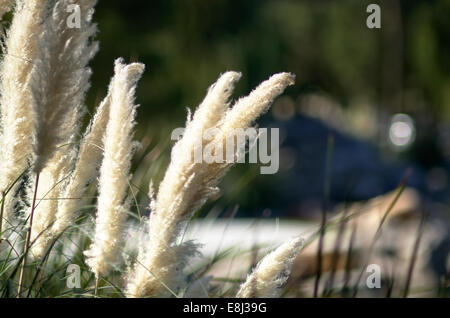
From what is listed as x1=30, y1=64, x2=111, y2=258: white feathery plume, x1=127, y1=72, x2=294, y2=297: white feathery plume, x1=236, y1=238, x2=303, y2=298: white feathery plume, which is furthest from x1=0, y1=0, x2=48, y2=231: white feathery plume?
x1=236, y1=238, x2=303, y2=298: white feathery plume

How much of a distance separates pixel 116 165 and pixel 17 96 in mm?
283

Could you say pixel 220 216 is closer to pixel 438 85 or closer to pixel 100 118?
pixel 100 118

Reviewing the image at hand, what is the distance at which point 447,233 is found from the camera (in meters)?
4.80

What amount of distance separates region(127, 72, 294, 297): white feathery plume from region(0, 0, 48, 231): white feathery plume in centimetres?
36

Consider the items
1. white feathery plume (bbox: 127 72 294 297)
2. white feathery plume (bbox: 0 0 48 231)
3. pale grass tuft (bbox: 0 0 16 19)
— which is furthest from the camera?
pale grass tuft (bbox: 0 0 16 19)

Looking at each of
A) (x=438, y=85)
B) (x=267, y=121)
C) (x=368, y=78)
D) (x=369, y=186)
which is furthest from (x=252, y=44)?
(x=368, y=78)

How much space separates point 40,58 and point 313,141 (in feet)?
42.0

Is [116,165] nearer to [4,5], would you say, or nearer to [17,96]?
[17,96]

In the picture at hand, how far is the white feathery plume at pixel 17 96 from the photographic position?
4.46ft

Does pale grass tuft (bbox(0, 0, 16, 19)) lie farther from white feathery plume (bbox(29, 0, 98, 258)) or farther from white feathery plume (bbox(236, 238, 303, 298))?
white feathery plume (bbox(236, 238, 303, 298))

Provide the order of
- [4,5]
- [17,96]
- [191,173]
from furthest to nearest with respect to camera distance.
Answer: [4,5] < [17,96] < [191,173]

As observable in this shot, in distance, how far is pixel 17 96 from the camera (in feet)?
4.47

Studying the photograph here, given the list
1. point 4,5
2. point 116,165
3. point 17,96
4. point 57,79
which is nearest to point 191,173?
point 116,165

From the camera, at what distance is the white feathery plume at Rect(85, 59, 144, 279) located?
127cm
